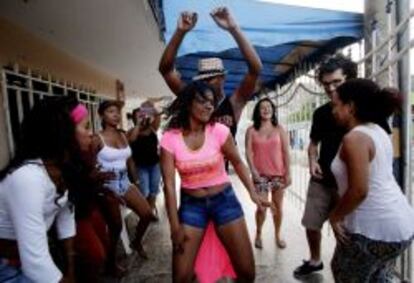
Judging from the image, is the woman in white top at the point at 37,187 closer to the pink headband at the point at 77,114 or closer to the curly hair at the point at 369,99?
the pink headband at the point at 77,114

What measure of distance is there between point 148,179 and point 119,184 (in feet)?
6.84

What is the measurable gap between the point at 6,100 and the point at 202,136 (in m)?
2.83

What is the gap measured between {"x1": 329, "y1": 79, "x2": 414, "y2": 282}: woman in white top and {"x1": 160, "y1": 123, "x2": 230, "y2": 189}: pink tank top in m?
0.79

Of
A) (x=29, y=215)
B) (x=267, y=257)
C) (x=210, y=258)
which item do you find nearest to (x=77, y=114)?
(x=29, y=215)

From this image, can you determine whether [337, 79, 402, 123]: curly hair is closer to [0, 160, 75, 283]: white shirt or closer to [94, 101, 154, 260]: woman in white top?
[0, 160, 75, 283]: white shirt

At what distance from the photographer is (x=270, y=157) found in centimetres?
536

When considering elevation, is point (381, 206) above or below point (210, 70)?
below

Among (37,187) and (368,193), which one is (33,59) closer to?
(37,187)

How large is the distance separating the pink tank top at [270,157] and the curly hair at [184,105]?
2434 mm

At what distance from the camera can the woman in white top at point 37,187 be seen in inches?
75.0

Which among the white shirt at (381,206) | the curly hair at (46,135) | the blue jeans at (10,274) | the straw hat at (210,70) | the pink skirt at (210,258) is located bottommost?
the pink skirt at (210,258)

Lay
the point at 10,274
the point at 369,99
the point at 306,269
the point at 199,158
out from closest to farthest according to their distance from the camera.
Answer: the point at 10,274, the point at 369,99, the point at 199,158, the point at 306,269

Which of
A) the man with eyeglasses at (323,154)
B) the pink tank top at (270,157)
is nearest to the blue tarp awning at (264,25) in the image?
the man with eyeglasses at (323,154)

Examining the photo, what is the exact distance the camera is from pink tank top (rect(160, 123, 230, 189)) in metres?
2.91
